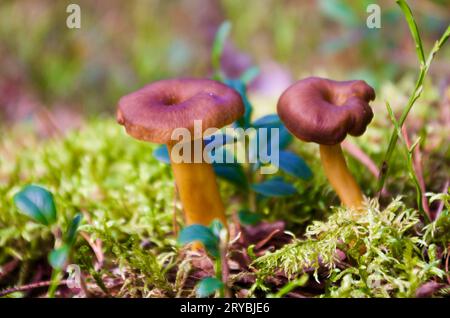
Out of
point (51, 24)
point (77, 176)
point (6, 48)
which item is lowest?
point (77, 176)

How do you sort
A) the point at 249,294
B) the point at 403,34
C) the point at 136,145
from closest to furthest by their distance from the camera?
1. the point at 249,294
2. the point at 136,145
3. the point at 403,34

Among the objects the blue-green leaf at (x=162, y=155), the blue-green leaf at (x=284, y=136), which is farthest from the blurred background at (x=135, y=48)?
the blue-green leaf at (x=162, y=155)

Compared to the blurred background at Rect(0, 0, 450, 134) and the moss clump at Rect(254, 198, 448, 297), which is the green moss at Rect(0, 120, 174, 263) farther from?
the blurred background at Rect(0, 0, 450, 134)

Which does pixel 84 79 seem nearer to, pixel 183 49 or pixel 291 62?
pixel 183 49

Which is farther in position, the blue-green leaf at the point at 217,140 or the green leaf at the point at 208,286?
the blue-green leaf at the point at 217,140

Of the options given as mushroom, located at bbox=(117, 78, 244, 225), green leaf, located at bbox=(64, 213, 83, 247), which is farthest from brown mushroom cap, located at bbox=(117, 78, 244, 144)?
green leaf, located at bbox=(64, 213, 83, 247)

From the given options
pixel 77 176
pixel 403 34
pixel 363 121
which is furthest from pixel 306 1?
pixel 363 121

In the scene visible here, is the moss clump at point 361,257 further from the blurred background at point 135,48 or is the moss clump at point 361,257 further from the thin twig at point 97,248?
the blurred background at point 135,48
